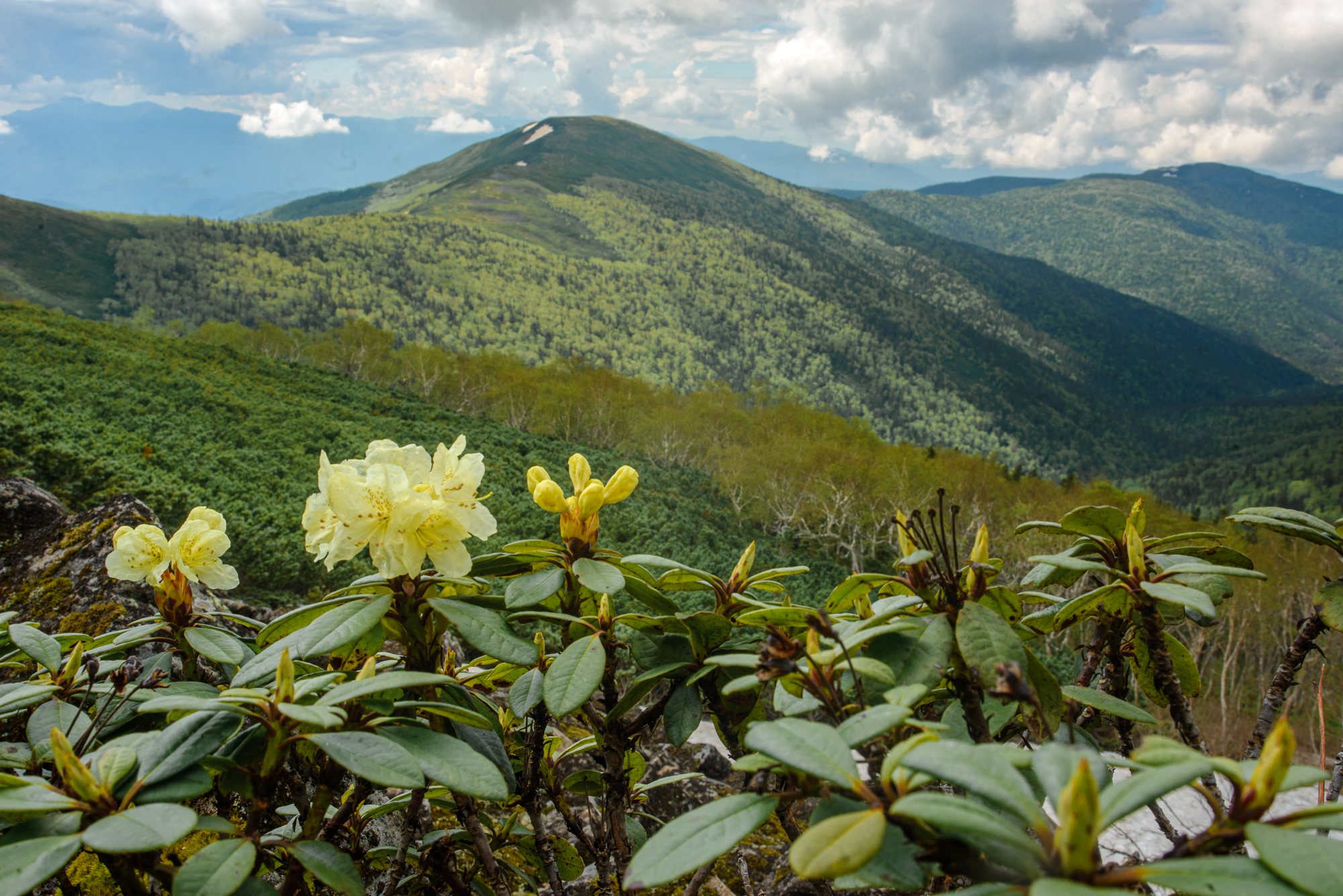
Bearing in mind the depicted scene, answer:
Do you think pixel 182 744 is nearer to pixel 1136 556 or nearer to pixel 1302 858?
pixel 1302 858

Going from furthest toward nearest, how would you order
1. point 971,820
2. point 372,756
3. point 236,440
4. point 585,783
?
point 236,440 < point 585,783 < point 372,756 < point 971,820

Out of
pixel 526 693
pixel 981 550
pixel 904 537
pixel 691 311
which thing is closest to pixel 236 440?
pixel 526 693

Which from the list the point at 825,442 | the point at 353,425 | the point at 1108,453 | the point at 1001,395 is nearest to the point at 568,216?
the point at 1001,395

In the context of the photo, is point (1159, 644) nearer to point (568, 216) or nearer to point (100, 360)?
point (100, 360)

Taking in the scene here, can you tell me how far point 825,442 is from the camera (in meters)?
38.1

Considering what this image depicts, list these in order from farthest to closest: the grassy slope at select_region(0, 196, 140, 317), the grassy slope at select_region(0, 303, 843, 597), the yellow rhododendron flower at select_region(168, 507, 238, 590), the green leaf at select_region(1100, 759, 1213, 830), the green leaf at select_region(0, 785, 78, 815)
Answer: the grassy slope at select_region(0, 196, 140, 317)
the grassy slope at select_region(0, 303, 843, 597)
the yellow rhododendron flower at select_region(168, 507, 238, 590)
the green leaf at select_region(0, 785, 78, 815)
the green leaf at select_region(1100, 759, 1213, 830)

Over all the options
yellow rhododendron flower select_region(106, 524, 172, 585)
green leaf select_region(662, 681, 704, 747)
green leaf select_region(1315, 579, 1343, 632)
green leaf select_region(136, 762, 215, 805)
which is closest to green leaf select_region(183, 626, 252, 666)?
yellow rhododendron flower select_region(106, 524, 172, 585)

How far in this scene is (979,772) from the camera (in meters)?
0.77

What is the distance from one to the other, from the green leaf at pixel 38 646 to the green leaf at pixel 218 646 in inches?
8.0

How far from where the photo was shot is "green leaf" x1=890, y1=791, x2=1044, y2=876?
70 centimetres

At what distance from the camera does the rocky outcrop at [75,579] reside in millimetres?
2494

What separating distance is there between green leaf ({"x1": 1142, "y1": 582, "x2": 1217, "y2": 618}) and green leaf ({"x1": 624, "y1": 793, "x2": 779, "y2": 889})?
716 mm

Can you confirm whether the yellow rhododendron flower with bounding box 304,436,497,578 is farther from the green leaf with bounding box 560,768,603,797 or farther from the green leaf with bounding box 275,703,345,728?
the green leaf with bounding box 560,768,603,797

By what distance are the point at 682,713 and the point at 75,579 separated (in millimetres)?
2776
